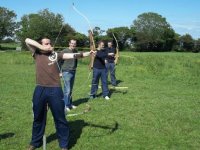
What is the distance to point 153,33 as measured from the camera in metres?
117

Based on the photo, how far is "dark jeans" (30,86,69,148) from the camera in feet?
21.5

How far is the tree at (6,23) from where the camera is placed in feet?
297

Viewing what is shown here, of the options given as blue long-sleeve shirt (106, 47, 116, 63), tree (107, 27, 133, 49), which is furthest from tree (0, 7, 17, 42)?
blue long-sleeve shirt (106, 47, 116, 63)

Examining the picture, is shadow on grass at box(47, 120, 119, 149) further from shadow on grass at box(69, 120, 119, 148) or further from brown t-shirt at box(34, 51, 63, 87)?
brown t-shirt at box(34, 51, 63, 87)

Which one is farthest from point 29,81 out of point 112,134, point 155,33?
point 155,33

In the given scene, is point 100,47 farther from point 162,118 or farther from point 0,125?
point 0,125

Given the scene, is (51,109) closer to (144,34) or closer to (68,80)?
(68,80)

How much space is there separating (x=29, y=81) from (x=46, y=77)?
37.6 ft

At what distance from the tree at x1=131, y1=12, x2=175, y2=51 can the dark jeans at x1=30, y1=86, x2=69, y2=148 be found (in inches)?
3642

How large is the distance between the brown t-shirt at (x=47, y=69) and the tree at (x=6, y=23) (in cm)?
8623

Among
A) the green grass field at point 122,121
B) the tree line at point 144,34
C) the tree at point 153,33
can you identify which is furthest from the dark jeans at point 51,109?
the tree at point 153,33

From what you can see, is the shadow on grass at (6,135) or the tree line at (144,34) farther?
the tree line at (144,34)

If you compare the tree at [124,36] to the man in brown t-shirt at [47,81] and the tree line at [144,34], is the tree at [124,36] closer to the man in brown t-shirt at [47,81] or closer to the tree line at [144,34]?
the tree line at [144,34]

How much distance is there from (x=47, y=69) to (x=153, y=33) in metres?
112
